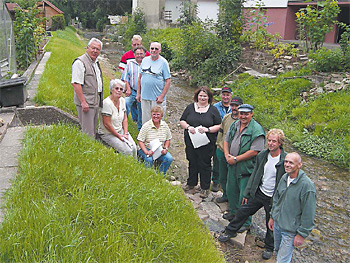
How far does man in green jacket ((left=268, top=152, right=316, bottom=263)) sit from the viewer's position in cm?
376

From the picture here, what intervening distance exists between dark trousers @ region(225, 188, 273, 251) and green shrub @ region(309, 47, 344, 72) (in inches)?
336

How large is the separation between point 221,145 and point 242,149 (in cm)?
68

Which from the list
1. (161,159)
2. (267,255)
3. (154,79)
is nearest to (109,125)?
(161,159)

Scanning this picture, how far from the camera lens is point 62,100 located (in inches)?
324

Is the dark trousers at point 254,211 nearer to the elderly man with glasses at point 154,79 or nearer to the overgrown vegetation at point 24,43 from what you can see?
the elderly man with glasses at point 154,79

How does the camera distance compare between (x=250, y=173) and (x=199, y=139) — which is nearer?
(x=250, y=173)

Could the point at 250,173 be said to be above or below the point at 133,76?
below

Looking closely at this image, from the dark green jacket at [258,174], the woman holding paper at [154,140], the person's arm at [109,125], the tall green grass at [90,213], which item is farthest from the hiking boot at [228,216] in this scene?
the person's arm at [109,125]

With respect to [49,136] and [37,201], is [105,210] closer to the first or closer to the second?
[37,201]

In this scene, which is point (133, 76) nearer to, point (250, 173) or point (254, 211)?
point (250, 173)

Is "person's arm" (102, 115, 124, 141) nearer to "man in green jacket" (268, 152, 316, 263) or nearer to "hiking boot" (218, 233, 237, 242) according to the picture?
"hiking boot" (218, 233, 237, 242)

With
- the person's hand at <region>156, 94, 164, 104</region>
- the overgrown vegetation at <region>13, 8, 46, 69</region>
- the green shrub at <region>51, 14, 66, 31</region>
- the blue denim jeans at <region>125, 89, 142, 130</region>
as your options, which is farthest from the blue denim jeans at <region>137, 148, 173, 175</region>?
the green shrub at <region>51, 14, 66, 31</region>

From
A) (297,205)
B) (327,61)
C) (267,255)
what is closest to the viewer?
(297,205)

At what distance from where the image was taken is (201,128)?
5.61 metres
